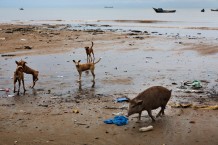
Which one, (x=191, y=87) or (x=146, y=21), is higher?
(x=146, y=21)

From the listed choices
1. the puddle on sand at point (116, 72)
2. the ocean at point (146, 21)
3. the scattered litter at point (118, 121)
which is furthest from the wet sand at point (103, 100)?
the ocean at point (146, 21)

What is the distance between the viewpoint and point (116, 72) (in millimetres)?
16906

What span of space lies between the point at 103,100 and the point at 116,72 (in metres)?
5.40

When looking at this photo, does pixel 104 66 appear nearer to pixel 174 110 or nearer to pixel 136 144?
pixel 174 110

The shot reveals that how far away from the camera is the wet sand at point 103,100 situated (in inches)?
331

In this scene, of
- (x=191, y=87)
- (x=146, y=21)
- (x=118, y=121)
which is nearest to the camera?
(x=118, y=121)

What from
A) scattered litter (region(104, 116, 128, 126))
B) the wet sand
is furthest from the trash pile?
scattered litter (region(104, 116, 128, 126))

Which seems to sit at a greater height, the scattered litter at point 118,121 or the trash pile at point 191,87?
the trash pile at point 191,87

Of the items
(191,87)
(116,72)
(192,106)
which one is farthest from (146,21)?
(192,106)

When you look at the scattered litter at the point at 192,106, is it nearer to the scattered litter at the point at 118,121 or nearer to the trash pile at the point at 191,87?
the trash pile at the point at 191,87

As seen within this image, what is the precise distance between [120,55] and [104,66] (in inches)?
174

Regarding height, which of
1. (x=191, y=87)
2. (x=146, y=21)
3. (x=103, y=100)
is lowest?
(x=103, y=100)

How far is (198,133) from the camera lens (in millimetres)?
8570

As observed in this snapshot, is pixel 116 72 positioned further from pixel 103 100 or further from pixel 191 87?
pixel 103 100
